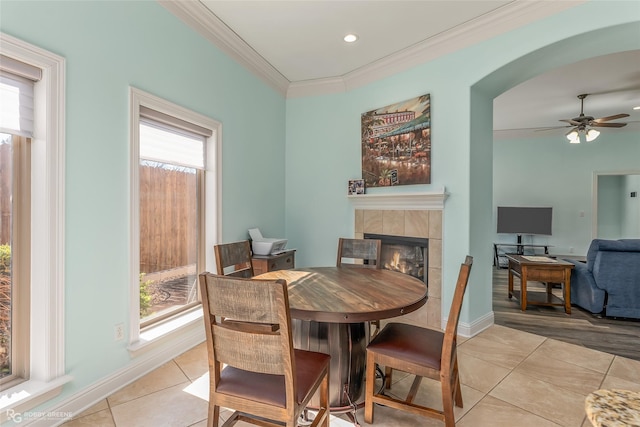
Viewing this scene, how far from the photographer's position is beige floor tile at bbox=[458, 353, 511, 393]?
214cm

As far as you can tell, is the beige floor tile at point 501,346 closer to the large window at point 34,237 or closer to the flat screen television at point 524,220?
the large window at point 34,237

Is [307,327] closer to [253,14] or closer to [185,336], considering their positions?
[185,336]

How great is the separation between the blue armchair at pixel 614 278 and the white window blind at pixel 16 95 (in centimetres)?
513

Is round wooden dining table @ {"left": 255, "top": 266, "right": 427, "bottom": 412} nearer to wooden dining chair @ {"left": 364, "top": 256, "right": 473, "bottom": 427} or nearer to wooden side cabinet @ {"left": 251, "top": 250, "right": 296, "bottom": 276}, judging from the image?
wooden dining chair @ {"left": 364, "top": 256, "right": 473, "bottom": 427}

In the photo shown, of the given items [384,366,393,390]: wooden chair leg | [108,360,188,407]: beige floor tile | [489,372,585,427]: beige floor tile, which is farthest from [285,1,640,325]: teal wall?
[108,360,188,407]: beige floor tile

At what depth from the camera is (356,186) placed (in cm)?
379

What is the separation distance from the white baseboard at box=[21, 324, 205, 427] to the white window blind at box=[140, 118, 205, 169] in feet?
4.70

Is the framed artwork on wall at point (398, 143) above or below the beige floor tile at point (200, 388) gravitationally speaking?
above

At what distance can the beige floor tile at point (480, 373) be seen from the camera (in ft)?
7.02

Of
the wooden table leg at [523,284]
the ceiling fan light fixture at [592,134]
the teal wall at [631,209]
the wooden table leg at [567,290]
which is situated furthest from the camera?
the teal wall at [631,209]

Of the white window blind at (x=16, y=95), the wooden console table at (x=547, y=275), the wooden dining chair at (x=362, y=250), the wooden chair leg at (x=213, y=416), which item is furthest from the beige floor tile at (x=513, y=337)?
the white window blind at (x=16, y=95)

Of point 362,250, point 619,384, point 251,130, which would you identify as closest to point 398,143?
point 362,250

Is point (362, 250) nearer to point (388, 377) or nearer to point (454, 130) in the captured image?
point (388, 377)

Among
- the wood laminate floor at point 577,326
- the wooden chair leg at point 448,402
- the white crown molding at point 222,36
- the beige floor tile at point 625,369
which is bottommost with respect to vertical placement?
the wood laminate floor at point 577,326
